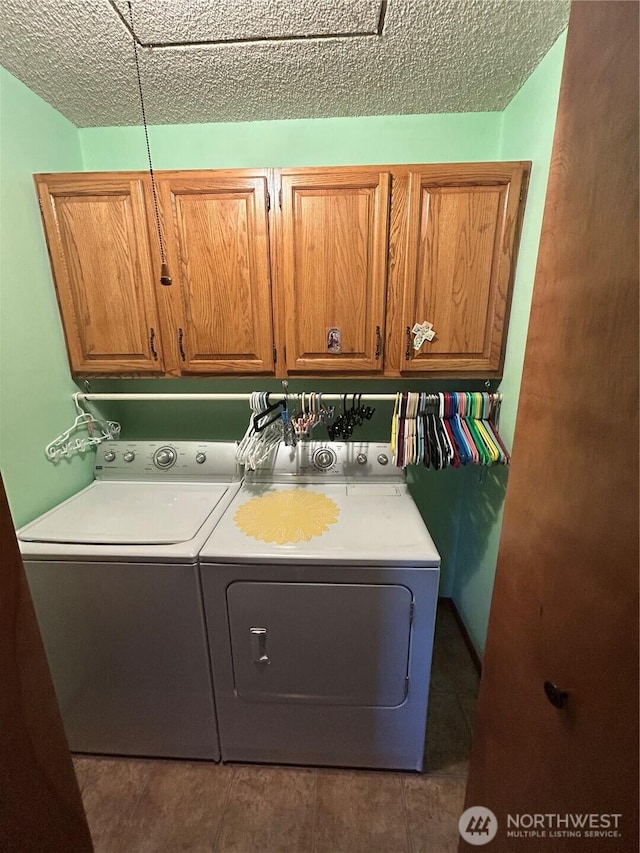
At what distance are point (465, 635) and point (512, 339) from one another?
1.67 m

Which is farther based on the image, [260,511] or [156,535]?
[260,511]

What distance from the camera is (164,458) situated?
1.75 meters

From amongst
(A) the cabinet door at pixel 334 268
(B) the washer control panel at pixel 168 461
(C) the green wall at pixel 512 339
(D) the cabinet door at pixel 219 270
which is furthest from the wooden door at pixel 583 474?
(B) the washer control panel at pixel 168 461

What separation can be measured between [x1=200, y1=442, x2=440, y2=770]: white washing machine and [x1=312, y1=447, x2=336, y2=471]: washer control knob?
0.27 m

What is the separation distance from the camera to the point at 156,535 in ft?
4.25

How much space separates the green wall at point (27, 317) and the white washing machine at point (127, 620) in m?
0.21

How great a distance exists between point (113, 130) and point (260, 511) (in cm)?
198

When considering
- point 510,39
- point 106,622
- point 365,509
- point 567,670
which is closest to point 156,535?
point 106,622

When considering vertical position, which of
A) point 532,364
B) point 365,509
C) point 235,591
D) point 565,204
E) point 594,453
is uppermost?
point 565,204

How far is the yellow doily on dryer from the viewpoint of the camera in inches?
51.1

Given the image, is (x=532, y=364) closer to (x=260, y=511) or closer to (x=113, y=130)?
(x=260, y=511)

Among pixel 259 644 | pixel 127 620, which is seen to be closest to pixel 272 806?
pixel 259 644

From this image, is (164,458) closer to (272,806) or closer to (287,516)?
(287,516)

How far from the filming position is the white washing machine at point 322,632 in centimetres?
119
